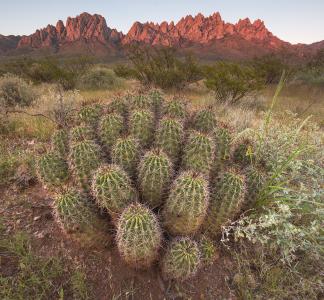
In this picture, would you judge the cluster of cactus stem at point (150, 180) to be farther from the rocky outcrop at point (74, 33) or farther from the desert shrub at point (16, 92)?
the rocky outcrop at point (74, 33)

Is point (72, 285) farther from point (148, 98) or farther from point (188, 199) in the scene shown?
point (148, 98)

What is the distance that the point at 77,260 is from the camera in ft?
8.20

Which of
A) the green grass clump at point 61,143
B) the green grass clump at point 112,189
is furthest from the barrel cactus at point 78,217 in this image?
the green grass clump at point 61,143

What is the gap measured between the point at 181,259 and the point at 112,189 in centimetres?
76

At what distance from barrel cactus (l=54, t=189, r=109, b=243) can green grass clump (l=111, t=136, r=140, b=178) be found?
44 centimetres

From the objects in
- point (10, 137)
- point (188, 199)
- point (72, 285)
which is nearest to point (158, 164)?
point (188, 199)

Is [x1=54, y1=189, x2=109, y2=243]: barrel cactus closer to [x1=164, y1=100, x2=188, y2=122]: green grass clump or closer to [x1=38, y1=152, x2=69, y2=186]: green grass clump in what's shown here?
[x1=38, y1=152, x2=69, y2=186]: green grass clump

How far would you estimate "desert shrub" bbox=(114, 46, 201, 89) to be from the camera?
1259 cm

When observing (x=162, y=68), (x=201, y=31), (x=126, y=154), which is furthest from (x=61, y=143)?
(x=201, y=31)

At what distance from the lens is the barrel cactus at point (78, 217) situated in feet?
7.33

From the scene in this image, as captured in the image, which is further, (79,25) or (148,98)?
(79,25)

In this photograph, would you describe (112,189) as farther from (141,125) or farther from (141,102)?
(141,102)

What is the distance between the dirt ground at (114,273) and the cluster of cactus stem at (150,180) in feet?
0.43

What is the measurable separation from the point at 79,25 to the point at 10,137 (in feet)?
477
